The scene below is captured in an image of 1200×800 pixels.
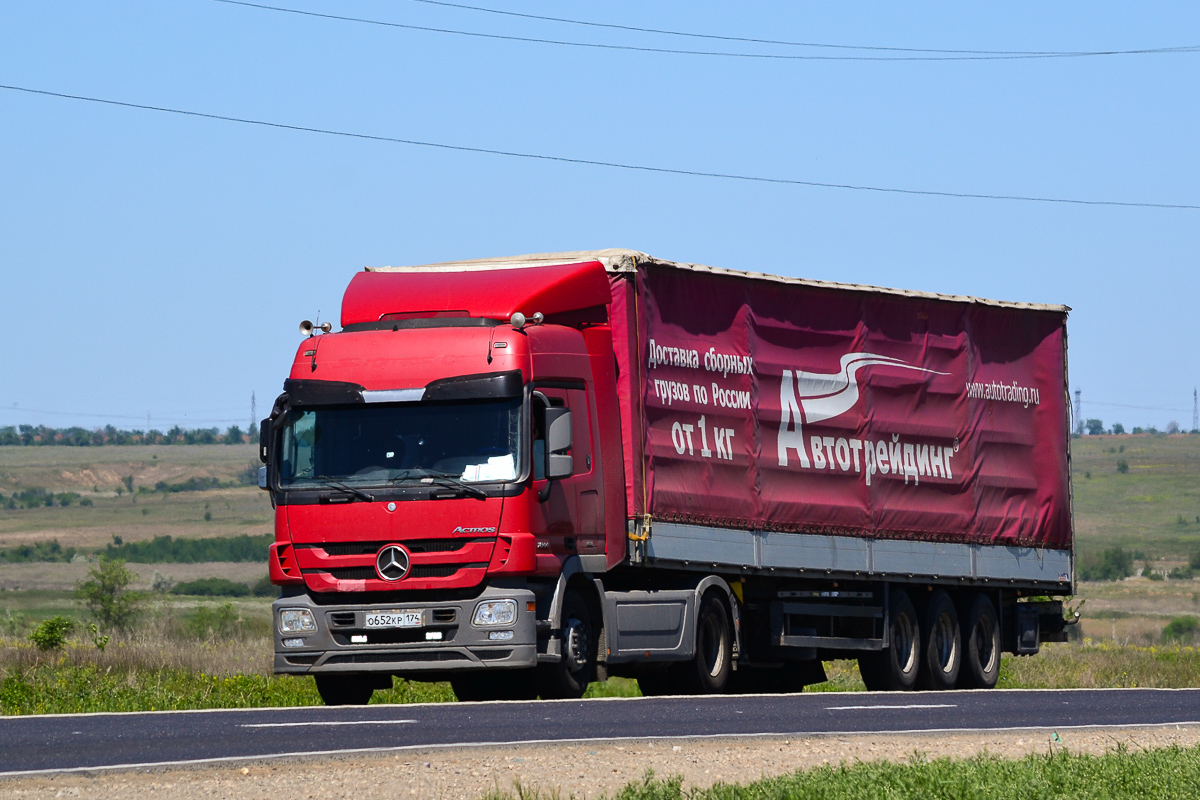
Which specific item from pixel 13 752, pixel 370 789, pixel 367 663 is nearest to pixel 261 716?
pixel 367 663

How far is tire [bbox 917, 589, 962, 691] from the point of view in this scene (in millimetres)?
20750

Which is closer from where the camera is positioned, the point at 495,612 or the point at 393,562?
the point at 495,612

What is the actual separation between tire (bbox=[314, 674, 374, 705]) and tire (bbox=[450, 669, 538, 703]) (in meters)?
0.83

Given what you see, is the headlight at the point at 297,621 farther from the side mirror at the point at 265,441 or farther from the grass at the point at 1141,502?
the grass at the point at 1141,502

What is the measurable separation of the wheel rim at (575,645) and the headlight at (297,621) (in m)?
2.17

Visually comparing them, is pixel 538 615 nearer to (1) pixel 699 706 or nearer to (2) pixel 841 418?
(1) pixel 699 706

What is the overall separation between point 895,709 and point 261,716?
5.21 m

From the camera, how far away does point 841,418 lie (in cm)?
1966

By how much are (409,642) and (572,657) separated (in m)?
1.49

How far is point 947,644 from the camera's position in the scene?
21.3 metres

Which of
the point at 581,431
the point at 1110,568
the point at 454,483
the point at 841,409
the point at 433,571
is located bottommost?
the point at 1110,568

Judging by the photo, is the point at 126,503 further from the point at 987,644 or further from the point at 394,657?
A: the point at 394,657

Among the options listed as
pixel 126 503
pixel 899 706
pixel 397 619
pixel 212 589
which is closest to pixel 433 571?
pixel 397 619

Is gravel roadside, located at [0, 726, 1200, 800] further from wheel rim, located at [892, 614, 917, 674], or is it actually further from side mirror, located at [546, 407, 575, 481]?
wheel rim, located at [892, 614, 917, 674]
